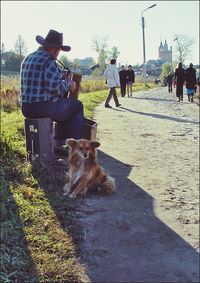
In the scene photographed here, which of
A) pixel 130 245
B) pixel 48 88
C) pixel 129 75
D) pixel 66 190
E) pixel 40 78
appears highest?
pixel 129 75

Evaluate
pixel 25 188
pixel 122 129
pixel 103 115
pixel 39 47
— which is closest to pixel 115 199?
pixel 25 188

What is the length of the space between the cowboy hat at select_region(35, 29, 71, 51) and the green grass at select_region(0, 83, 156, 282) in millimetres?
1586

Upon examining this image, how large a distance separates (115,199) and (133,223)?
720 mm

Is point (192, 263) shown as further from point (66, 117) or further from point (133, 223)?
point (66, 117)

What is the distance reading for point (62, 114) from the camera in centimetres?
642

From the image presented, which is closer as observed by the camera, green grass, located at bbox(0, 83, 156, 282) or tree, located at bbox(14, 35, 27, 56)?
green grass, located at bbox(0, 83, 156, 282)

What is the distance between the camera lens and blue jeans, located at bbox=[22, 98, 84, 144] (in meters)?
6.27

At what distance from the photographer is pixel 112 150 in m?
8.53

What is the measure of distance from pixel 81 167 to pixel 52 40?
1924 millimetres

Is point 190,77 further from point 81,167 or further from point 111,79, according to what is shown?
point 81,167

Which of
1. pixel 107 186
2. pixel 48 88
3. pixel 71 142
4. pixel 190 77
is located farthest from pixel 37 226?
pixel 190 77

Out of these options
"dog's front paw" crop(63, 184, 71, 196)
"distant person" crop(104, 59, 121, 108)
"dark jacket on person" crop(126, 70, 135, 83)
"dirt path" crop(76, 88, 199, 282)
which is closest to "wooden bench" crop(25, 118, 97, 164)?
"dog's front paw" crop(63, 184, 71, 196)

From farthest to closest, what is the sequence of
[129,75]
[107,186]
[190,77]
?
[129,75], [190,77], [107,186]

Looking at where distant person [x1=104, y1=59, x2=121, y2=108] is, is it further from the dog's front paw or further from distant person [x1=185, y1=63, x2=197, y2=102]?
the dog's front paw
